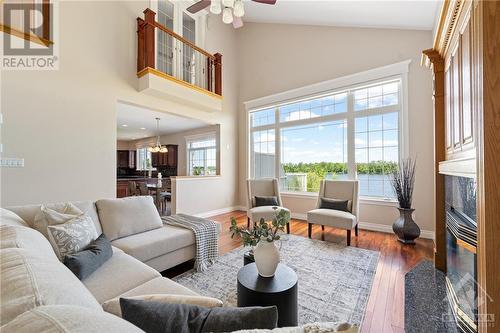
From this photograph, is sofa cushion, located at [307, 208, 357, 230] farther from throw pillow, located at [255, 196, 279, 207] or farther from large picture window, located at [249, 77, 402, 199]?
large picture window, located at [249, 77, 402, 199]

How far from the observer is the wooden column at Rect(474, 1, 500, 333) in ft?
3.46

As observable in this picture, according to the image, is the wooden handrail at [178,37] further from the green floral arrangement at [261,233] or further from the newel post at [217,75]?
the green floral arrangement at [261,233]

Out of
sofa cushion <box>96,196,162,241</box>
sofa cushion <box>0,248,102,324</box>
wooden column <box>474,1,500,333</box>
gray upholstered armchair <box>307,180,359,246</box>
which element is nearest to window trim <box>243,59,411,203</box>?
gray upholstered armchair <box>307,180,359,246</box>

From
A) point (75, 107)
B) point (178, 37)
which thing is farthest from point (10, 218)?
point (178, 37)

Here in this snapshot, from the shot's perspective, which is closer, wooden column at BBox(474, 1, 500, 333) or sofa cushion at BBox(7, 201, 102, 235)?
wooden column at BBox(474, 1, 500, 333)

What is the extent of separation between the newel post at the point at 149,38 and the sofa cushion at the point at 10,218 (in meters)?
2.90

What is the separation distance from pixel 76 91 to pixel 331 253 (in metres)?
4.32

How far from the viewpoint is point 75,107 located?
3.23 metres

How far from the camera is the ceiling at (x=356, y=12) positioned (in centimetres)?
311

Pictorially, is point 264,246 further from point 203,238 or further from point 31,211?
point 31,211

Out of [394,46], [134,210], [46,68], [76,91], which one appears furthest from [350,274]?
[46,68]

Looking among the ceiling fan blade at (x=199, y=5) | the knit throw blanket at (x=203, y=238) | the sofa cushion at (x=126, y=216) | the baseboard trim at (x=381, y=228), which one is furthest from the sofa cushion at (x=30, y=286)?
the baseboard trim at (x=381, y=228)

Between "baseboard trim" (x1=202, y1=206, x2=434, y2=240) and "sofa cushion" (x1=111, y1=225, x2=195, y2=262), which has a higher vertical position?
"sofa cushion" (x1=111, y1=225, x2=195, y2=262)

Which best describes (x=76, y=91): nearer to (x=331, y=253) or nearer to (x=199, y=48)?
(x=199, y=48)
